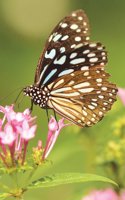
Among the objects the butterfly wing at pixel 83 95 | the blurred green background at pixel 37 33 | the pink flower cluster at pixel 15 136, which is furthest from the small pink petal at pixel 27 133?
the blurred green background at pixel 37 33

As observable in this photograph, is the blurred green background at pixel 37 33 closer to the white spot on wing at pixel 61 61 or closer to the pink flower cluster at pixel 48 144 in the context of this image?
the white spot on wing at pixel 61 61

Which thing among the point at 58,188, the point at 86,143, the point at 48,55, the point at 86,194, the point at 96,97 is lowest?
the point at 58,188

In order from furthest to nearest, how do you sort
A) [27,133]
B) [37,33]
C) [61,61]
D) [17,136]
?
[37,33] → [61,61] → [17,136] → [27,133]

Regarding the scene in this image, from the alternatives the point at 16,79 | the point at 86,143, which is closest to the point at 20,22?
the point at 16,79

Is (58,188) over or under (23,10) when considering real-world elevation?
under

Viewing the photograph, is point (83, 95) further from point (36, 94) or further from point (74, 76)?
point (36, 94)

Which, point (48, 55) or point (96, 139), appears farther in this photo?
point (96, 139)

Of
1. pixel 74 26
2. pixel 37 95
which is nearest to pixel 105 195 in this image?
pixel 37 95

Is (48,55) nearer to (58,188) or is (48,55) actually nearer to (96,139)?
(96,139)
